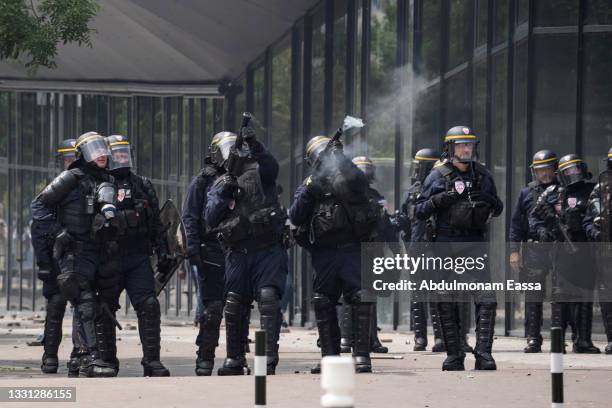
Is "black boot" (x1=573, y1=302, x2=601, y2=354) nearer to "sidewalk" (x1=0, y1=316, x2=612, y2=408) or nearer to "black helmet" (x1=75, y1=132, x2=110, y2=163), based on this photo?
"sidewalk" (x1=0, y1=316, x2=612, y2=408)

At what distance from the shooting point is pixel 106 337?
43.3ft

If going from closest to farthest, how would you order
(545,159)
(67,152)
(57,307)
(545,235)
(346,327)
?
(57,307) < (67,152) < (346,327) < (545,235) < (545,159)

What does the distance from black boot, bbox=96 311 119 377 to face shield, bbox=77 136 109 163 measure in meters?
1.25

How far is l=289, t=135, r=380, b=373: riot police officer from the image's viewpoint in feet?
40.6

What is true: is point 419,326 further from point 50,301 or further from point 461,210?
point 461,210

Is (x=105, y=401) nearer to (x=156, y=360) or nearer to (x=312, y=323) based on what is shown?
(x=156, y=360)

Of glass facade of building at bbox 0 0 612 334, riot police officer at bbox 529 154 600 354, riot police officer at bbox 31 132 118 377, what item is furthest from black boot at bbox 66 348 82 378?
glass facade of building at bbox 0 0 612 334

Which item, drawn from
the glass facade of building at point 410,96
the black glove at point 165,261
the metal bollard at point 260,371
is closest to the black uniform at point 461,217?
the black glove at point 165,261

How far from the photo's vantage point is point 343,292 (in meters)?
12.6

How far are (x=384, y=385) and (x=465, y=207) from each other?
6.27ft

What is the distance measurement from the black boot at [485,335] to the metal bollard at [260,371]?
16.2ft

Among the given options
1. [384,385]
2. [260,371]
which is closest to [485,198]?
[384,385]

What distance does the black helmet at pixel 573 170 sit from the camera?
Result: 623 inches

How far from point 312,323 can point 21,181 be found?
13.0 m
